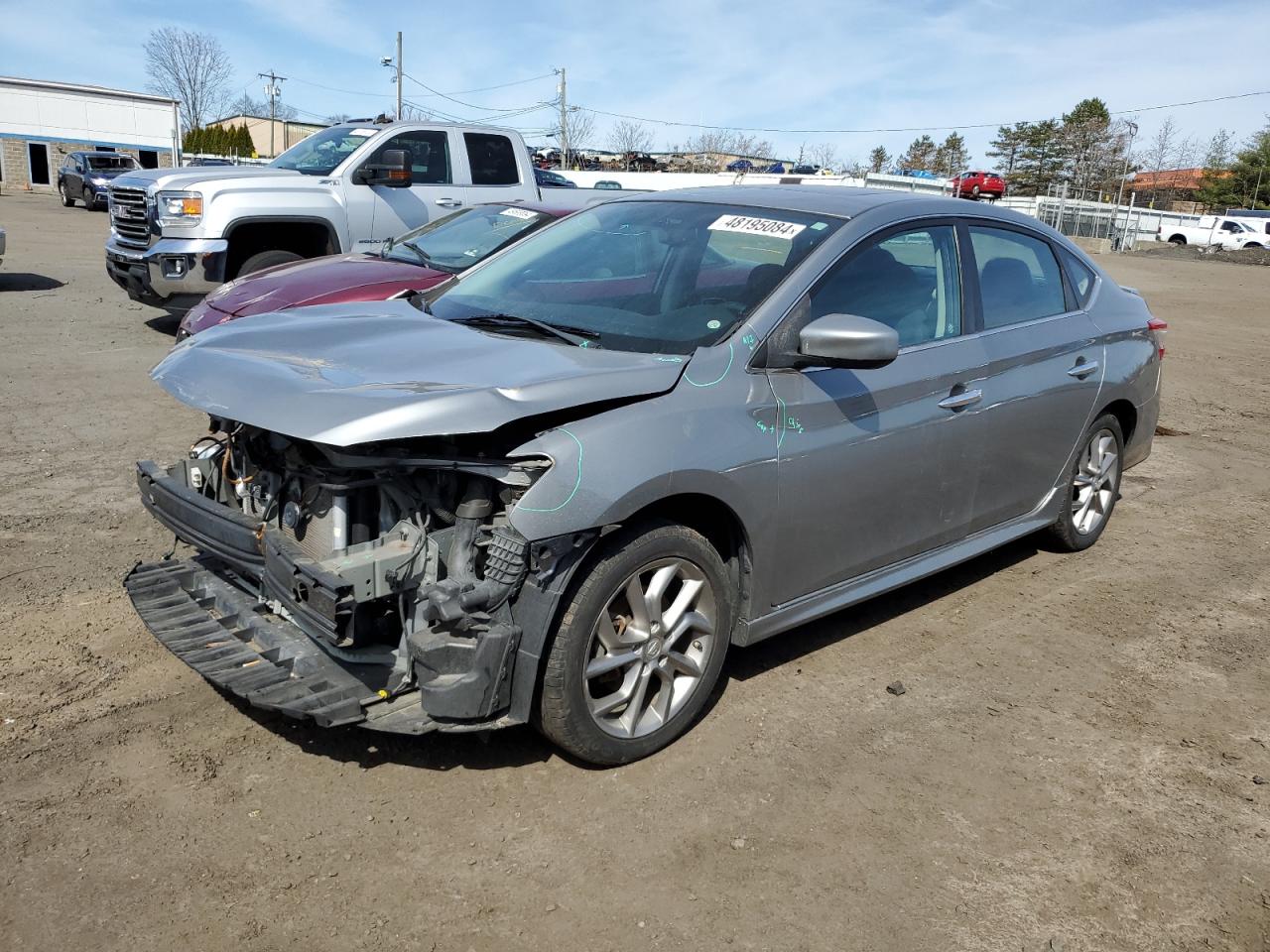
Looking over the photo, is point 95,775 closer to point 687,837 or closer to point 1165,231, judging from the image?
point 687,837

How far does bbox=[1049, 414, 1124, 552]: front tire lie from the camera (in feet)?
17.8

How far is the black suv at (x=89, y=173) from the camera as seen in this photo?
107ft

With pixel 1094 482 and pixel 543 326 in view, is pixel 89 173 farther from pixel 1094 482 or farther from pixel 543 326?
pixel 1094 482

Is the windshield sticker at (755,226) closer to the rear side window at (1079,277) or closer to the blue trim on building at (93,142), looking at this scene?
the rear side window at (1079,277)

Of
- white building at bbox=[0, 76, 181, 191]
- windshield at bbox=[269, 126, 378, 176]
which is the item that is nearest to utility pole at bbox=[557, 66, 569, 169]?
white building at bbox=[0, 76, 181, 191]

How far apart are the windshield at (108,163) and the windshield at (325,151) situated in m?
27.0

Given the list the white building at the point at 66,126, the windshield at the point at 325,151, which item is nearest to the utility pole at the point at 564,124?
the white building at the point at 66,126

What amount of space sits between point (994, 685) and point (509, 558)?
224cm

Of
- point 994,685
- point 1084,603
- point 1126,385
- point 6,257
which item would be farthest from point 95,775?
point 6,257

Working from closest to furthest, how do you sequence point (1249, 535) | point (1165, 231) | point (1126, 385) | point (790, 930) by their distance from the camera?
point (790, 930)
point (1126, 385)
point (1249, 535)
point (1165, 231)

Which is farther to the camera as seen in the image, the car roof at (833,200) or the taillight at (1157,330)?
the taillight at (1157,330)

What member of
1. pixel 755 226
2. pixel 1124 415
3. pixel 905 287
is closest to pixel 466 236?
pixel 755 226

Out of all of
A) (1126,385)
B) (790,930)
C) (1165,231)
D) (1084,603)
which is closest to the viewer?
(790,930)

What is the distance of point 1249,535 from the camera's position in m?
6.21
